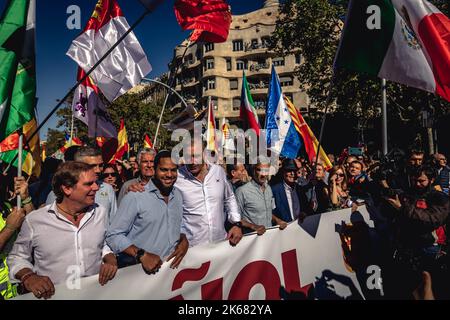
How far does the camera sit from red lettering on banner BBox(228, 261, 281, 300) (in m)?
3.52

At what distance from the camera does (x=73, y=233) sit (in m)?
2.85

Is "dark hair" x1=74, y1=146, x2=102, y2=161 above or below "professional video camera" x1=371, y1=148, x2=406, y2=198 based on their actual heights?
above

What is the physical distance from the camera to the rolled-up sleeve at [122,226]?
306 centimetres

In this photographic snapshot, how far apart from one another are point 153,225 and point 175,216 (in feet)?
0.89

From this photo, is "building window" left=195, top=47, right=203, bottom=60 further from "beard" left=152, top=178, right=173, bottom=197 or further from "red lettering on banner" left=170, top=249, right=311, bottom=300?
"red lettering on banner" left=170, top=249, right=311, bottom=300

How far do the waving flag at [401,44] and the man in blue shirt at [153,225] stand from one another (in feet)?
7.59

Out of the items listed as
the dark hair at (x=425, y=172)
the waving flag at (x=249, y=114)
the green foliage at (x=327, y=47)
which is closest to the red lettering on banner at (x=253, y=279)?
the dark hair at (x=425, y=172)

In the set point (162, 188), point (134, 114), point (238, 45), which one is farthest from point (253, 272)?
point (238, 45)

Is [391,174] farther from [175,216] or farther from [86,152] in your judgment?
[86,152]

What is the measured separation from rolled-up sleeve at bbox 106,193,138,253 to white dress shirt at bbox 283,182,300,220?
8.31 feet

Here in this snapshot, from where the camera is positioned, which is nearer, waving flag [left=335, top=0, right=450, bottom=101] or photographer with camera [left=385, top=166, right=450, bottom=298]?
waving flag [left=335, top=0, right=450, bottom=101]

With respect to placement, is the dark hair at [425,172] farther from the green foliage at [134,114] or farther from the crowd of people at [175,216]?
the green foliage at [134,114]

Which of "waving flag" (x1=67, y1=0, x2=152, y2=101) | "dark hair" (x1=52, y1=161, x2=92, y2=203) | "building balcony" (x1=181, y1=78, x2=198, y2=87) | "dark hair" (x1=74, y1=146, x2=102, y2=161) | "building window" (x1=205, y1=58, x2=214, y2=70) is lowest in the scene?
"dark hair" (x1=52, y1=161, x2=92, y2=203)

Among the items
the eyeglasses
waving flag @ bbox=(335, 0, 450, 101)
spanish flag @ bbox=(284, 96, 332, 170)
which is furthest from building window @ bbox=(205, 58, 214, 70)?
waving flag @ bbox=(335, 0, 450, 101)
